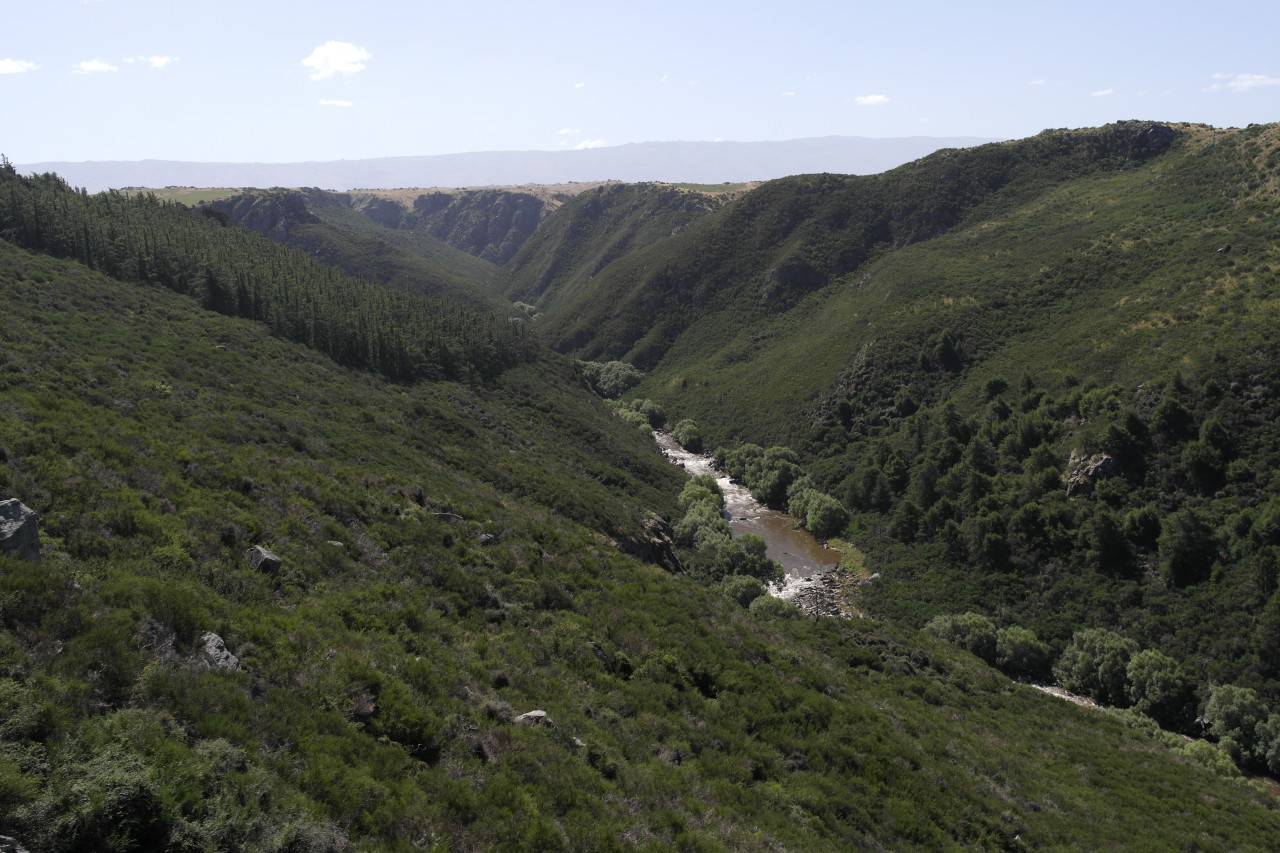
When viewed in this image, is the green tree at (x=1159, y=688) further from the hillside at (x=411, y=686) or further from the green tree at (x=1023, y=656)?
the green tree at (x=1023, y=656)

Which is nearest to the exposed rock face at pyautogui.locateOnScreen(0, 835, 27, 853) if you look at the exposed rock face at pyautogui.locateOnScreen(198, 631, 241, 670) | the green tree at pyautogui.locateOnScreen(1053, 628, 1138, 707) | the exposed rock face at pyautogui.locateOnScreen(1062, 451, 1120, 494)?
the exposed rock face at pyautogui.locateOnScreen(198, 631, 241, 670)

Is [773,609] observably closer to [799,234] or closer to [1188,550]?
[1188,550]

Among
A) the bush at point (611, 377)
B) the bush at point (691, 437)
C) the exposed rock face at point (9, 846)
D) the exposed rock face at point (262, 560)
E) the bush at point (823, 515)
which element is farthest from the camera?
the bush at point (611, 377)

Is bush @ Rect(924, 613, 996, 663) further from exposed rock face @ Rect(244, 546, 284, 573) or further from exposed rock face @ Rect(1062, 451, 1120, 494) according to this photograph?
exposed rock face @ Rect(244, 546, 284, 573)

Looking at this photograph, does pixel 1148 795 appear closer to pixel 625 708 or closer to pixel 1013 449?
pixel 625 708

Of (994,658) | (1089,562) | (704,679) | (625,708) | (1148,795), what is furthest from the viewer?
(1089,562)

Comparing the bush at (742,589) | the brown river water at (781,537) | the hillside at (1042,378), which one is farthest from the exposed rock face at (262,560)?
the hillside at (1042,378)

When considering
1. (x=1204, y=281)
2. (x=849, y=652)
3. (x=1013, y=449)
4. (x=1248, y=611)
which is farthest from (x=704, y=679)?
(x=1204, y=281)
